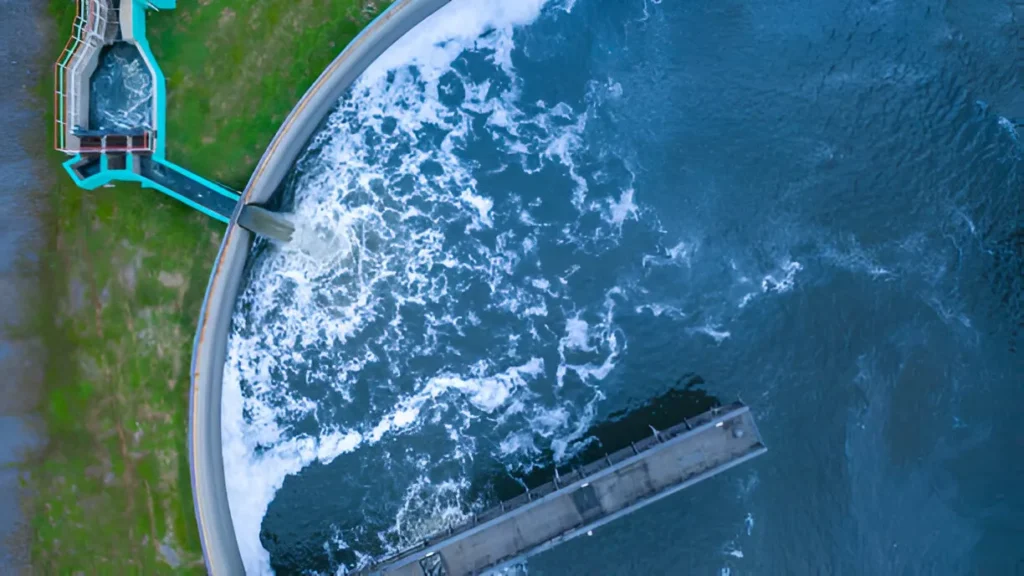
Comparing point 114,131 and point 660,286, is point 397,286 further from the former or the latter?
point 114,131

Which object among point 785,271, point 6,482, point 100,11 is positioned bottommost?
point 785,271

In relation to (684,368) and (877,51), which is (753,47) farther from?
(684,368)

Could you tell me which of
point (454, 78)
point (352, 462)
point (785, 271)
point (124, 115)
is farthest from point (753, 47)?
point (124, 115)

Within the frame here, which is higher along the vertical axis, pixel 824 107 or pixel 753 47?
pixel 753 47

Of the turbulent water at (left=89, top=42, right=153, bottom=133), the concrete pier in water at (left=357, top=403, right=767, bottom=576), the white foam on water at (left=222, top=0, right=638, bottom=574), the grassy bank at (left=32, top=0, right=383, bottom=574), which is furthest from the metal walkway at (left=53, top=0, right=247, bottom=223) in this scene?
the concrete pier in water at (left=357, top=403, right=767, bottom=576)

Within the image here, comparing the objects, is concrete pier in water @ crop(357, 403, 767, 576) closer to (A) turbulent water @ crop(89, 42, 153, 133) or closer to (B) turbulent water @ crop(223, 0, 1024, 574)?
(B) turbulent water @ crop(223, 0, 1024, 574)

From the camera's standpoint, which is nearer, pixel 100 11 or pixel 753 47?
pixel 100 11
